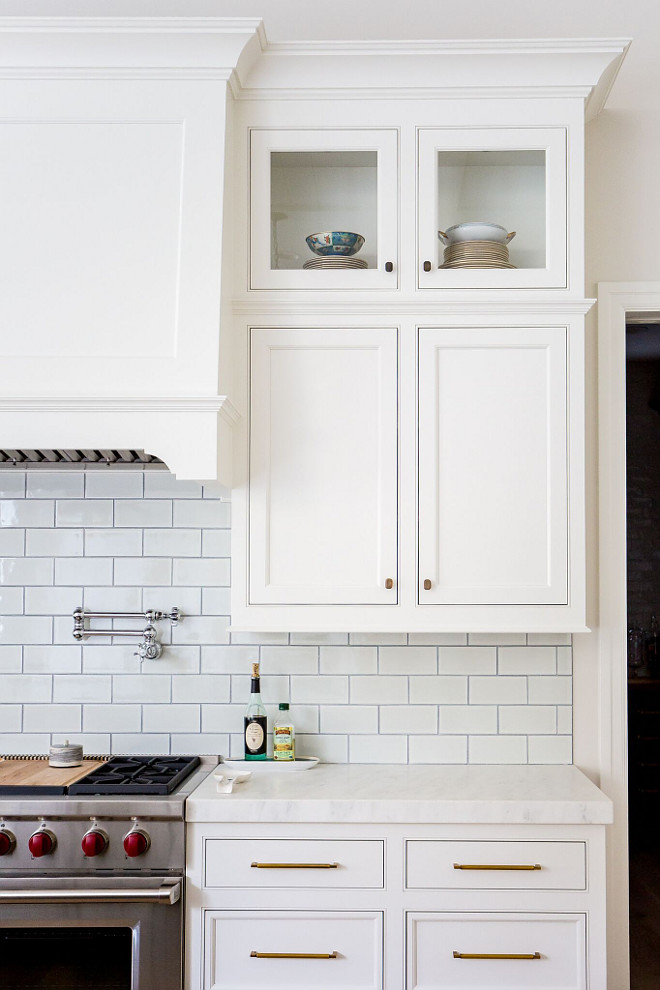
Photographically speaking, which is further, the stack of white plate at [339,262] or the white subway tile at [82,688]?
the white subway tile at [82,688]

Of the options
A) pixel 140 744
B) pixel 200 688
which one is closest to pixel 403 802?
pixel 200 688

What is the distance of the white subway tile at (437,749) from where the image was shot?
2.42 metres

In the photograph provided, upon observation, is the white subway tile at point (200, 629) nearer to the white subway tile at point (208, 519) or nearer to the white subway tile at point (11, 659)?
the white subway tile at point (208, 519)

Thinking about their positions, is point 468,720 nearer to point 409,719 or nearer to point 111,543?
point 409,719

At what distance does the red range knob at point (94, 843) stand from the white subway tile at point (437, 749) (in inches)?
35.3

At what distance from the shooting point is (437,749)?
7.96 ft

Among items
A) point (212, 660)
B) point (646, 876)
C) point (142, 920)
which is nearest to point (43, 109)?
point (212, 660)

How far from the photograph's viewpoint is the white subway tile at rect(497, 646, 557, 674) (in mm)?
2447

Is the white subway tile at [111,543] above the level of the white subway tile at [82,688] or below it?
above

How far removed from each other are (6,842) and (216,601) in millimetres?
835

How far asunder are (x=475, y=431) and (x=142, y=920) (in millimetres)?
1440

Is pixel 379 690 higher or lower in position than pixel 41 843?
higher

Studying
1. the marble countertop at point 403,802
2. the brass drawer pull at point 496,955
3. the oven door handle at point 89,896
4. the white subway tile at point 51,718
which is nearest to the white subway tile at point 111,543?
the white subway tile at point 51,718

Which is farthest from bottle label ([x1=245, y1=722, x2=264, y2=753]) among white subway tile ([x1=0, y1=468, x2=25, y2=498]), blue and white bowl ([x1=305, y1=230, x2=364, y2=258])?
blue and white bowl ([x1=305, y1=230, x2=364, y2=258])
